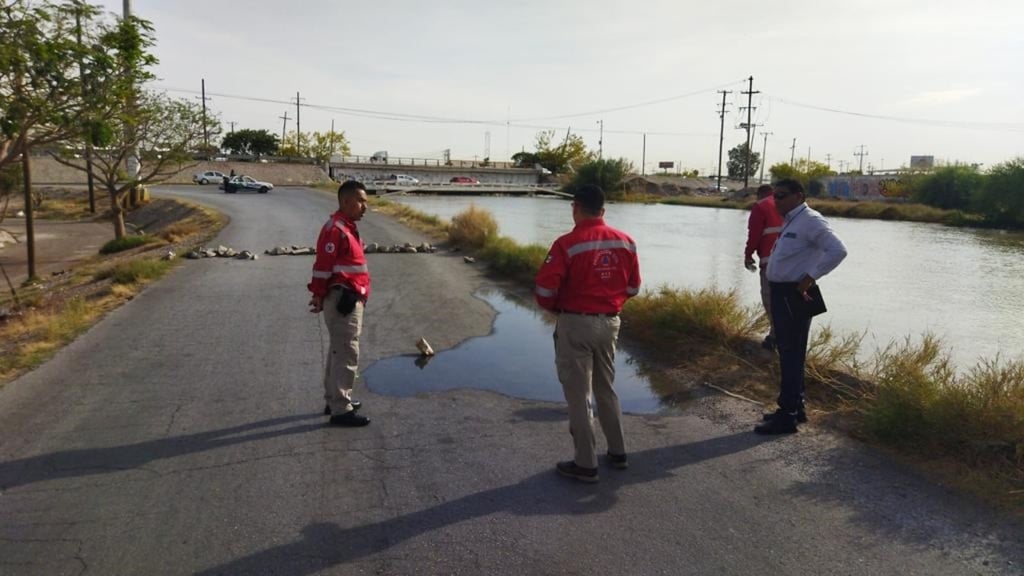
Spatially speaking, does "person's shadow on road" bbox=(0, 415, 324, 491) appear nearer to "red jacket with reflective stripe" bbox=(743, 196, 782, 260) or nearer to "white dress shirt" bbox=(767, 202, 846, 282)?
"white dress shirt" bbox=(767, 202, 846, 282)

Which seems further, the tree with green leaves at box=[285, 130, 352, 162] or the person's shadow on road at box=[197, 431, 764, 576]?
the tree with green leaves at box=[285, 130, 352, 162]

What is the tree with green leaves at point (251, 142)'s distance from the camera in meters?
102

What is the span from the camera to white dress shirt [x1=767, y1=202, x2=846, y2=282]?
531 centimetres

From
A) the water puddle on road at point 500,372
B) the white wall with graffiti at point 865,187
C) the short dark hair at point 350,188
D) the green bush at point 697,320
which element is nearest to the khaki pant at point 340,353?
the short dark hair at point 350,188

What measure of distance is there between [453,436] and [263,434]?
139 cm

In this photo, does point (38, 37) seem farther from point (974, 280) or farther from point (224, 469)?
point (974, 280)

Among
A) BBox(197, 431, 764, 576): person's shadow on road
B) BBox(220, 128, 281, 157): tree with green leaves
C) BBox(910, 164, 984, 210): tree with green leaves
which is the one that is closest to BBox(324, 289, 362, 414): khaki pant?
BBox(197, 431, 764, 576): person's shadow on road

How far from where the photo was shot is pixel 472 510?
13.3 ft

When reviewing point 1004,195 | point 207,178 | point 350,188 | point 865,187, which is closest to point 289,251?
point 350,188

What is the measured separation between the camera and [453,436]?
5293mm

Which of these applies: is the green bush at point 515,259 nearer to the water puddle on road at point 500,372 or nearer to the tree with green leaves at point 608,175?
the water puddle on road at point 500,372

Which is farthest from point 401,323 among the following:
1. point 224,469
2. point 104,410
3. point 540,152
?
point 540,152

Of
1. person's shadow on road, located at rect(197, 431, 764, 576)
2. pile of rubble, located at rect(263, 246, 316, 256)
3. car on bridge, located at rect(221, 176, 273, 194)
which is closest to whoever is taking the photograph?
person's shadow on road, located at rect(197, 431, 764, 576)

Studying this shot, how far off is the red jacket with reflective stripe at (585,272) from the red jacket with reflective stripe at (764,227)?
3863 mm
